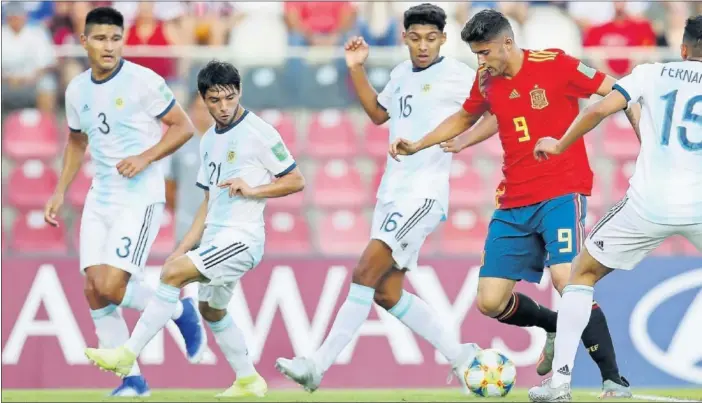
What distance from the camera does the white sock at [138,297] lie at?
363 inches

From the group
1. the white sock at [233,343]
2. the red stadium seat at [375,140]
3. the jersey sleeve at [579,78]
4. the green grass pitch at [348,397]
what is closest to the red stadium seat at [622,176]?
the red stadium seat at [375,140]

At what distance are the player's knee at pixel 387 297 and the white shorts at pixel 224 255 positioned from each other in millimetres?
1061

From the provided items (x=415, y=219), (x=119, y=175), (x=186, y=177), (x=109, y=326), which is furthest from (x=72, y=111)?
(x=186, y=177)

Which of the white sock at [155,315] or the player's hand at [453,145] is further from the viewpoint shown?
the player's hand at [453,145]

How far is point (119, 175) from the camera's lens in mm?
9266

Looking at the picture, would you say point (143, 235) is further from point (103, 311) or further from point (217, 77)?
point (217, 77)

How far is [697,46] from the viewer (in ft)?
23.2

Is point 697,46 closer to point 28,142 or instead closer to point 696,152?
point 696,152

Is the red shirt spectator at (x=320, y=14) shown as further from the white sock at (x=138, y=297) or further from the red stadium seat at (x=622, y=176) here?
the white sock at (x=138, y=297)

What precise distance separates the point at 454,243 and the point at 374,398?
3.40 metres

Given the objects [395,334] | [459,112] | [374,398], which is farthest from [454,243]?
[459,112]

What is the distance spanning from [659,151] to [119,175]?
3961 millimetres

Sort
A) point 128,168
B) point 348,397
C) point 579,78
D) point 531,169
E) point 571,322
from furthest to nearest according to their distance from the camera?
point 348,397 < point 128,168 < point 531,169 < point 579,78 < point 571,322

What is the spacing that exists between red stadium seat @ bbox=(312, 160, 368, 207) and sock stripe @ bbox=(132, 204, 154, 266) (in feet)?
11.2
